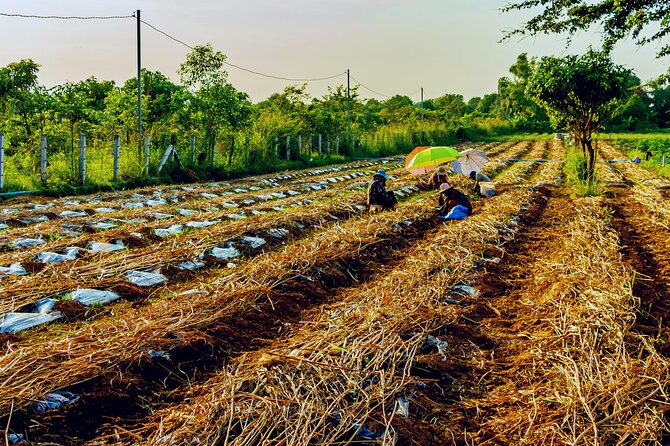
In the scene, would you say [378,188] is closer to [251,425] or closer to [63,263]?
[63,263]

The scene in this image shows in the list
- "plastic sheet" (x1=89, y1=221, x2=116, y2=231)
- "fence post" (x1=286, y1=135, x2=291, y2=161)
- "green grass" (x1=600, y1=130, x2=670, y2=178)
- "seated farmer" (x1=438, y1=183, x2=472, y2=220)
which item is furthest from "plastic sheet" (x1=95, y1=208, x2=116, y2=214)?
"green grass" (x1=600, y1=130, x2=670, y2=178)

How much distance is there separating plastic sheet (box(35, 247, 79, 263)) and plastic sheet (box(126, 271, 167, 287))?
1082mm

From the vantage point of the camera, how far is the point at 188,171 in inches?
634

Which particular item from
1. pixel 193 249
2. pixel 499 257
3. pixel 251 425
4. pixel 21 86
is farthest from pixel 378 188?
pixel 21 86

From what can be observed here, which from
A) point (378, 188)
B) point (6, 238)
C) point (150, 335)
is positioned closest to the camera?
point (150, 335)

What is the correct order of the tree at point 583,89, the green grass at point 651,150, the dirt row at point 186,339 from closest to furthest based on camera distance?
the dirt row at point 186,339
the tree at point 583,89
the green grass at point 651,150

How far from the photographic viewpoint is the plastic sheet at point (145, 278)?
5.29 metres

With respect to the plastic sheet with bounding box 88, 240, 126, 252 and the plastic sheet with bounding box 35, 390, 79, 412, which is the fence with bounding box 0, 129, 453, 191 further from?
the plastic sheet with bounding box 35, 390, 79, 412

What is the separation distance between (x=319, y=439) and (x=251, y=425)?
0.37 metres

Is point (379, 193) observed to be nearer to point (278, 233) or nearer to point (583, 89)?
point (278, 233)

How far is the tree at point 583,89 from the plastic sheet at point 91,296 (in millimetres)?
11264

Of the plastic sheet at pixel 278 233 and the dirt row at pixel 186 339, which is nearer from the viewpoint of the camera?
the dirt row at pixel 186 339

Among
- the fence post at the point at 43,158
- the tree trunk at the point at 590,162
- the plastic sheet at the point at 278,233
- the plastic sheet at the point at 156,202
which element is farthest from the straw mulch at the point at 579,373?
the fence post at the point at 43,158

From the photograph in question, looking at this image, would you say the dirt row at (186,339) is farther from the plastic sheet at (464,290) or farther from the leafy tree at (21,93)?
the leafy tree at (21,93)
